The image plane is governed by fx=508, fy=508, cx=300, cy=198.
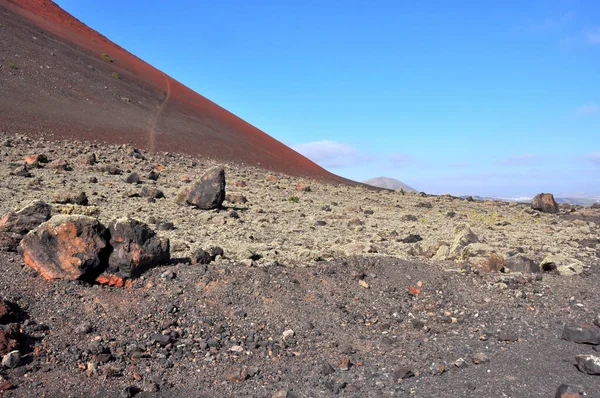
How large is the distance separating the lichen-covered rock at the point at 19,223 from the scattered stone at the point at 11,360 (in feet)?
7.19

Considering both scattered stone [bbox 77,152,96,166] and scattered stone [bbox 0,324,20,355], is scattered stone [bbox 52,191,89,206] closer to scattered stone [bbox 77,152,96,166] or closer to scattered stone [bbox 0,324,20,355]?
scattered stone [bbox 0,324,20,355]

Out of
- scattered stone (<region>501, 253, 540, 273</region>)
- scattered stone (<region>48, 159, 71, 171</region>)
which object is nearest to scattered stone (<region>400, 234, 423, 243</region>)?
scattered stone (<region>501, 253, 540, 273</region>)

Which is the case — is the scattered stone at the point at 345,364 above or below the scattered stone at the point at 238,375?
above

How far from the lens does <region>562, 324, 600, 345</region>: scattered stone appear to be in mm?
5230

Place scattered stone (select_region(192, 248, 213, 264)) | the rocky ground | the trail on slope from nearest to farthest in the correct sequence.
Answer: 1. the rocky ground
2. scattered stone (select_region(192, 248, 213, 264))
3. the trail on slope

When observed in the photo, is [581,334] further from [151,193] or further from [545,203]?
[545,203]

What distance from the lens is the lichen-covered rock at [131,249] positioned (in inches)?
238

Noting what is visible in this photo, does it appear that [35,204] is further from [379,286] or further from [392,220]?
[392,220]

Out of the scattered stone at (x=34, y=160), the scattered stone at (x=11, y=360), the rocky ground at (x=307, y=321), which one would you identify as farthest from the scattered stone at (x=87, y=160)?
the scattered stone at (x=11, y=360)

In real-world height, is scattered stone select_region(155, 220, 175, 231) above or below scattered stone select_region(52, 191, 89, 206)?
below

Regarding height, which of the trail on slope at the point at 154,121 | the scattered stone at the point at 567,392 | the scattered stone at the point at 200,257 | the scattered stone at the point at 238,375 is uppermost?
the trail on slope at the point at 154,121

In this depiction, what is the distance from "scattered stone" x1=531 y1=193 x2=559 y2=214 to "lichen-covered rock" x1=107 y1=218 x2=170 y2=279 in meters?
16.9

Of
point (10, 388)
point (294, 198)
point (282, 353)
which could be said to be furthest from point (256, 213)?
point (10, 388)

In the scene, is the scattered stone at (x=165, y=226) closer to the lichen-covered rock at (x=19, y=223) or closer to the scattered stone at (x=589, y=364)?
the lichen-covered rock at (x=19, y=223)
